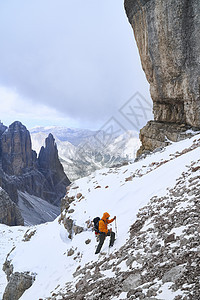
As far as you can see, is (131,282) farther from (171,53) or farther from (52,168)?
(52,168)

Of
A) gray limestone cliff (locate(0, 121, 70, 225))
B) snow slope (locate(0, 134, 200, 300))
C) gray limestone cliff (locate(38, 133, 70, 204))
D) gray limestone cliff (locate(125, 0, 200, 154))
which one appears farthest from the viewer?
gray limestone cliff (locate(38, 133, 70, 204))

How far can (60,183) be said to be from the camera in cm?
15562

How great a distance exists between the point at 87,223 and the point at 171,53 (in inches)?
858

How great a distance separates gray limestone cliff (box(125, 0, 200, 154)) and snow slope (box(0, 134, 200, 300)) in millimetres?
11396

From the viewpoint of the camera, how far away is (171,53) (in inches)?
961

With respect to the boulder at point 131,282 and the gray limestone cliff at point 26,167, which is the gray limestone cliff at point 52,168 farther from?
the boulder at point 131,282

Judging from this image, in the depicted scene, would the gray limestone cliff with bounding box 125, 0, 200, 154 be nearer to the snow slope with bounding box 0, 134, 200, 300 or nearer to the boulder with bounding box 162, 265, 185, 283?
the snow slope with bounding box 0, 134, 200, 300

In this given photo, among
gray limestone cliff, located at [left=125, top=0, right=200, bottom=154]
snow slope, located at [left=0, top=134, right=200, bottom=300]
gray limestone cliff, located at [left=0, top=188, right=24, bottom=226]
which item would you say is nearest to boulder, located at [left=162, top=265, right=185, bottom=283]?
snow slope, located at [left=0, top=134, right=200, bottom=300]

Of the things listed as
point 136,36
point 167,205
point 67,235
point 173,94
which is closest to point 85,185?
point 67,235

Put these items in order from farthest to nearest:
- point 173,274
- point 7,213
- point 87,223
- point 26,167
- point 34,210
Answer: point 26,167 → point 34,210 → point 7,213 → point 87,223 → point 173,274

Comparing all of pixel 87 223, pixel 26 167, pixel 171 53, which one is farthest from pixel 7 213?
pixel 171 53

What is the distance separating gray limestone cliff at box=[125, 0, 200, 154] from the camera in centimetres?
2266

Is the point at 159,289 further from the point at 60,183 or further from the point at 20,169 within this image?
the point at 60,183

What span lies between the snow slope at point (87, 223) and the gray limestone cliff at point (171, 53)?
11.4 meters
